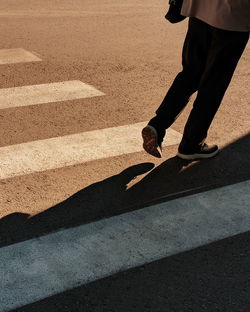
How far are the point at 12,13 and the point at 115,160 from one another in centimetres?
560

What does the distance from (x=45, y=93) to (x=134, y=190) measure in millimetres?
2249

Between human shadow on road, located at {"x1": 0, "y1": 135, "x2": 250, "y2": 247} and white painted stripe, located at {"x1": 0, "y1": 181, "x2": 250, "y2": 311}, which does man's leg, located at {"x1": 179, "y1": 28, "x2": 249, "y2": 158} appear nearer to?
human shadow on road, located at {"x1": 0, "y1": 135, "x2": 250, "y2": 247}

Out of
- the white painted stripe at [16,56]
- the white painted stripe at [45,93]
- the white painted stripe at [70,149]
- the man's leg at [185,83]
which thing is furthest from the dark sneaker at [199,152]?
the white painted stripe at [16,56]

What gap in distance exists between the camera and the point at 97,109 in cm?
623

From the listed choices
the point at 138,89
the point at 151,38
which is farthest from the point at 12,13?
the point at 138,89

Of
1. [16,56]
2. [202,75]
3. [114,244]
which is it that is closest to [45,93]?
[16,56]

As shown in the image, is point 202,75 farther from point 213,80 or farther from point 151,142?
point 151,142

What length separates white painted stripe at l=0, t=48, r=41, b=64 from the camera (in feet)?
25.2

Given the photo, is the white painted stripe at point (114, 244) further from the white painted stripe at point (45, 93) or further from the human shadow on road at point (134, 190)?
the white painted stripe at point (45, 93)

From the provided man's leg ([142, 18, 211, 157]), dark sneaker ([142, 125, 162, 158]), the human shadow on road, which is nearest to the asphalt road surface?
→ the human shadow on road

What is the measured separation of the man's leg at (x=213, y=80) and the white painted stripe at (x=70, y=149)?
45 cm

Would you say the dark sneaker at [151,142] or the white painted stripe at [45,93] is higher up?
the dark sneaker at [151,142]

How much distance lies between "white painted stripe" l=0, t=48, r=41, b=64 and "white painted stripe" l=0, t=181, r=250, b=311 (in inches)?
144

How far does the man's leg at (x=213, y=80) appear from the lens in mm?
4742
